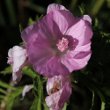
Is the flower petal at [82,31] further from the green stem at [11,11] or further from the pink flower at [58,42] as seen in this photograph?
the green stem at [11,11]

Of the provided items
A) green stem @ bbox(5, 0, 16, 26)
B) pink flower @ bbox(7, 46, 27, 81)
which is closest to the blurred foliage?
green stem @ bbox(5, 0, 16, 26)

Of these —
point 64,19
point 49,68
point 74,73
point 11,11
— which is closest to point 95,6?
point 11,11

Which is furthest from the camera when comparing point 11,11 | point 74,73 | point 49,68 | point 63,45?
point 11,11

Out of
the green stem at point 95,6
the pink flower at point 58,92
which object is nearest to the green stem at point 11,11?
the green stem at point 95,6

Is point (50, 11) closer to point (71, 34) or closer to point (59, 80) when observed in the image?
point (71, 34)

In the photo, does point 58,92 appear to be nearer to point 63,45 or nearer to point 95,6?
point 63,45

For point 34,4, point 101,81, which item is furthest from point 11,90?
point 34,4
